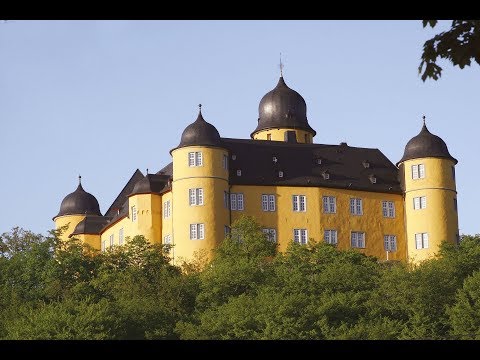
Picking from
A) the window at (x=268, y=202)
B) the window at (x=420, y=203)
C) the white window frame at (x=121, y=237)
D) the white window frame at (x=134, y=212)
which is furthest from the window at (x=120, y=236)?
the window at (x=420, y=203)

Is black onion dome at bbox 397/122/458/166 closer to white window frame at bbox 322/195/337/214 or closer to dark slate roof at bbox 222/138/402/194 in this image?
dark slate roof at bbox 222/138/402/194

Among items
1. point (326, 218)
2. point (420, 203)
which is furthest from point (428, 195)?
point (326, 218)

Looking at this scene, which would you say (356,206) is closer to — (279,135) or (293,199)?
(293,199)

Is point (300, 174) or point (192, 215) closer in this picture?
point (192, 215)

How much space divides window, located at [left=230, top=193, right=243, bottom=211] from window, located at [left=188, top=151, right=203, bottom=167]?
255cm

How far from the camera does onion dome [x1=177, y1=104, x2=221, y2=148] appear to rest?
69250 millimetres

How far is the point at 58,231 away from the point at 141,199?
5834mm

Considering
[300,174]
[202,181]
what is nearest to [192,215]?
[202,181]

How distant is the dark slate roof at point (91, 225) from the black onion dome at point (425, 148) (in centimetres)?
1910

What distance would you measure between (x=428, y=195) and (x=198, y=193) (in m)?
12.7

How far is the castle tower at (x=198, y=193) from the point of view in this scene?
6688 centimetres

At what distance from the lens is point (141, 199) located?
69938 mm

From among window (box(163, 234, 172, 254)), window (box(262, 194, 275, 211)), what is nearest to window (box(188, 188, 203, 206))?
window (box(163, 234, 172, 254))
